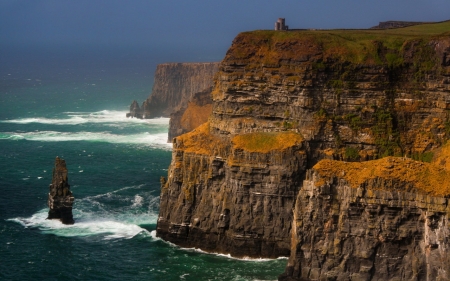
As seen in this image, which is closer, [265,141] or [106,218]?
[265,141]

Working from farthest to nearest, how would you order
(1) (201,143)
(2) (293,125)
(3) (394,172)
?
1. (1) (201,143)
2. (2) (293,125)
3. (3) (394,172)

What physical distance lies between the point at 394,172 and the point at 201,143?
18.7 m

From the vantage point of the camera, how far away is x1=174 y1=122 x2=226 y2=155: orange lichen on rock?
68.7 metres

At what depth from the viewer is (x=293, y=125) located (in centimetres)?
6694

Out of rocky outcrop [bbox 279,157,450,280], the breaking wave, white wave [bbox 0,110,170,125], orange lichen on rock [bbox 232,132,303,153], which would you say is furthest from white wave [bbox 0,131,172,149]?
rocky outcrop [bbox 279,157,450,280]

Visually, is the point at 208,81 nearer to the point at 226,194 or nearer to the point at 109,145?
the point at 109,145

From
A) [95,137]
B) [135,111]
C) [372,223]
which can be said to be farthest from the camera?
[135,111]

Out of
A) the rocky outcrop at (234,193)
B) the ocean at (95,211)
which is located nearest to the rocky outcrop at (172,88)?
the ocean at (95,211)

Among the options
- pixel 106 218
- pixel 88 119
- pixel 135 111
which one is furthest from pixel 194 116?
pixel 88 119

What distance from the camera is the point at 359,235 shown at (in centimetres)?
5772

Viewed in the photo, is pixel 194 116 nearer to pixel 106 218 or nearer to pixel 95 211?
pixel 95 211

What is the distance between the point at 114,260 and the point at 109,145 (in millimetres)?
51754

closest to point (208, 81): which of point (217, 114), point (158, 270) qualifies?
point (217, 114)

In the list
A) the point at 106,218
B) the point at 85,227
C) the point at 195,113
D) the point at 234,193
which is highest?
the point at 195,113
